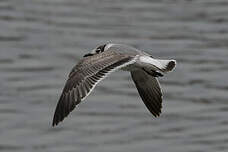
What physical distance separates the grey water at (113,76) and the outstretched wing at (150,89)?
120 inches

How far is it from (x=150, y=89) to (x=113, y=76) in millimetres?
5001

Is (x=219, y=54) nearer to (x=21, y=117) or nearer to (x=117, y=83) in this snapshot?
(x=117, y=83)

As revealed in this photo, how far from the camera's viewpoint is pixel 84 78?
10.2 m

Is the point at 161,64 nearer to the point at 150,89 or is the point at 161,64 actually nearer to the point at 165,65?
the point at 165,65

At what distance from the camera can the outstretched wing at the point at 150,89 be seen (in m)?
11.5

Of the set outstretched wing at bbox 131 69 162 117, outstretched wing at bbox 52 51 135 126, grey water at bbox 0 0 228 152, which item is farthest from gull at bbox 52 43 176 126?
grey water at bbox 0 0 228 152

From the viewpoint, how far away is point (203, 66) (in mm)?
16609

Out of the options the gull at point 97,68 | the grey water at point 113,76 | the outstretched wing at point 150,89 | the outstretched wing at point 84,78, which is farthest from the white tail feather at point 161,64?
the grey water at point 113,76

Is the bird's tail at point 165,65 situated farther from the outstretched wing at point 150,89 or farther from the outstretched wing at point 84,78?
the outstretched wing at point 150,89

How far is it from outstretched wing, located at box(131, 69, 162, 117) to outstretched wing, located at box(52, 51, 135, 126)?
42.6 inches

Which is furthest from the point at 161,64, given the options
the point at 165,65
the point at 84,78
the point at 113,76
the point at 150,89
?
the point at 113,76

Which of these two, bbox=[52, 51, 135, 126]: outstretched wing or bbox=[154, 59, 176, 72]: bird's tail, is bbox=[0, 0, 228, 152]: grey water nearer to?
bbox=[52, 51, 135, 126]: outstretched wing

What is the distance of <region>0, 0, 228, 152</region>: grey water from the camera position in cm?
1481

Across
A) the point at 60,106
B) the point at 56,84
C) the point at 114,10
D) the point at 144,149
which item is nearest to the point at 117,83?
the point at 56,84
